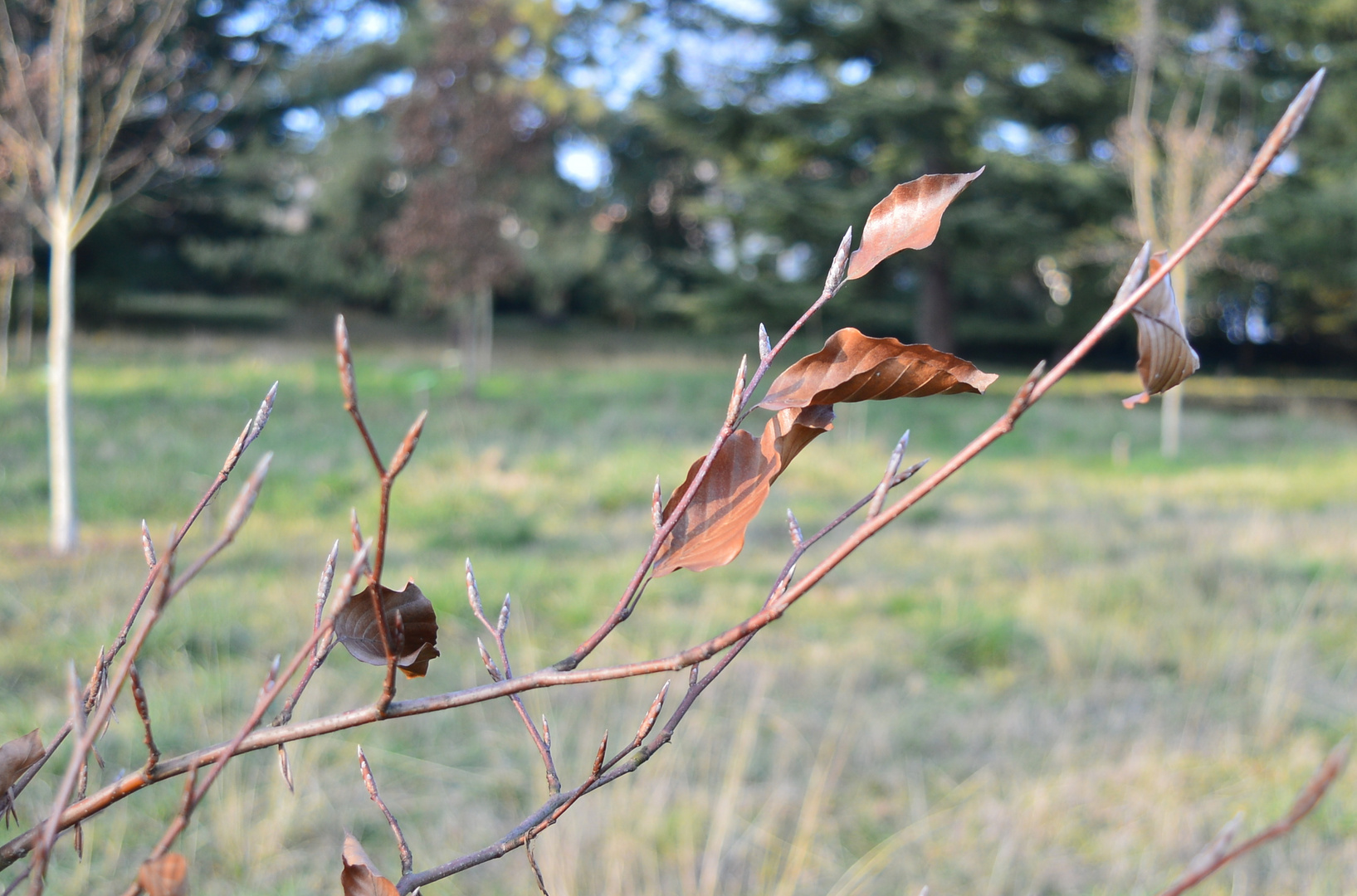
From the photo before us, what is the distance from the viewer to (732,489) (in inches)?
15.9

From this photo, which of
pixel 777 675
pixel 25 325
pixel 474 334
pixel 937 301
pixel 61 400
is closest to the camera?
pixel 777 675

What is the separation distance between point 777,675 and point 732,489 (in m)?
2.49

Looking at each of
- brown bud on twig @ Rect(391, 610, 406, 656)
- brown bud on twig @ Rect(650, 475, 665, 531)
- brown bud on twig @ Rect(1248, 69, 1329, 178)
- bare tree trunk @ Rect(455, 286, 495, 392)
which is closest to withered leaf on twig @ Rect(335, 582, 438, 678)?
brown bud on twig @ Rect(391, 610, 406, 656)

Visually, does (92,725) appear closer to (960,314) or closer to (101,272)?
(101,272)

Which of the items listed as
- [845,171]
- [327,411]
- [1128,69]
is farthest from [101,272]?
[1128,69]

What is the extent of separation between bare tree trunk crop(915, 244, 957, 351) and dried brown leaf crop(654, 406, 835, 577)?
1207 centimetres

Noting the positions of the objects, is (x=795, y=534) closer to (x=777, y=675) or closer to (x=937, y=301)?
(x=777, y=675)

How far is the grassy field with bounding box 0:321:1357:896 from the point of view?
1820mm

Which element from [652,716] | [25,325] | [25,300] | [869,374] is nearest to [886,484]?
[869,374]

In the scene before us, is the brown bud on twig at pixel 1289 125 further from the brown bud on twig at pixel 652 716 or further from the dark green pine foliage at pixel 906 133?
the dark green pine foliage at pixel 906 133

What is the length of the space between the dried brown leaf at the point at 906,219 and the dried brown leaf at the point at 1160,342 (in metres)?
0.08

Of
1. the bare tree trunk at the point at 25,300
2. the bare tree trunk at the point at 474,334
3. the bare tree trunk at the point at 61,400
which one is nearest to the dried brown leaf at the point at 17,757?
the bare tree trunk at the point at 61,400

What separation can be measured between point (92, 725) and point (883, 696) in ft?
8.50

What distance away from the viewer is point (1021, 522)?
16.1 feet
